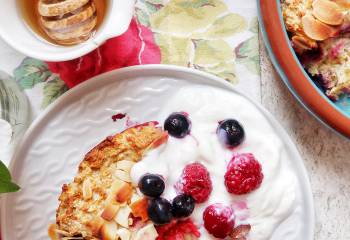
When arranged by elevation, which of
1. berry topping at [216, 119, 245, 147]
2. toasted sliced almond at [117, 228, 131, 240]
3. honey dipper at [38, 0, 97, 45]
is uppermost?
honey dipper at [38, 0, 97, 45]

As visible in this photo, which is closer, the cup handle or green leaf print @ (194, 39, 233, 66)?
the cup handle

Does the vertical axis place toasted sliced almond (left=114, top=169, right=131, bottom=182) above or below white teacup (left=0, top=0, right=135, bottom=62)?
below

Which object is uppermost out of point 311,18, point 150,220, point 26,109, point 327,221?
point 311,18

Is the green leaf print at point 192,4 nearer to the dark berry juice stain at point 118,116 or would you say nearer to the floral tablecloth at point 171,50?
the floral tablecloth at point 171,50

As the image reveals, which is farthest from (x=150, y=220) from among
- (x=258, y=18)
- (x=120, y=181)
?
(x=258, y=18)

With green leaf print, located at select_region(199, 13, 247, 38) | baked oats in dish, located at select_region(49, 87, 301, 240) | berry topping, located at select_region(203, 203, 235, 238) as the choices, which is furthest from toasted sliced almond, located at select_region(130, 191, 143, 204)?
green leaf print, located at select_region(199, 13, 247, 38)

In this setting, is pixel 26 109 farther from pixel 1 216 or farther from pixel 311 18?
pixel 311 18

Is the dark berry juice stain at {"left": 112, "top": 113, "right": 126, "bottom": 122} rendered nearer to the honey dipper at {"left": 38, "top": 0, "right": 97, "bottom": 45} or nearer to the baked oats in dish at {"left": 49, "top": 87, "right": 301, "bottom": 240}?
the baked oats in dish at {"left": 49, "top": 87, "right": 301, "bottom": 240}
